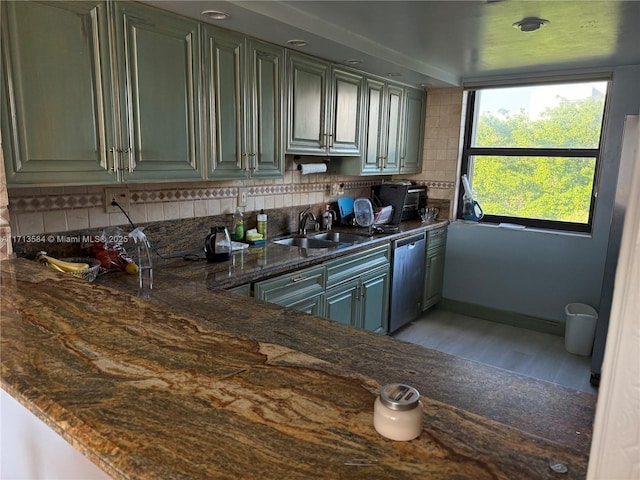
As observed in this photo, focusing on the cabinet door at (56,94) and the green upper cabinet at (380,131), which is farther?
the green upper cabinet at (380,131)

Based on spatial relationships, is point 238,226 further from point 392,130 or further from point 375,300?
Answer: point 392,130

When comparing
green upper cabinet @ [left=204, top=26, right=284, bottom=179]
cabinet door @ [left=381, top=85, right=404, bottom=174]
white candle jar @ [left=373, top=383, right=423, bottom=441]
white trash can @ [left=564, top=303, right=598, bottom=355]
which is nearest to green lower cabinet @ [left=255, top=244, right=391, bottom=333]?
green upper cabinet @ [left=204, top=26, right=284, bottom=179]

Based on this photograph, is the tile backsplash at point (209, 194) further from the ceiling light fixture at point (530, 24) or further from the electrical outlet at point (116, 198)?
the ceiling light fixture at point (530, 24)

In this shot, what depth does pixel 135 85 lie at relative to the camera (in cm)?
191

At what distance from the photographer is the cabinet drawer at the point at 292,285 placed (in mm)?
2303

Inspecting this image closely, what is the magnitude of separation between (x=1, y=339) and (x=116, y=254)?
1.14m

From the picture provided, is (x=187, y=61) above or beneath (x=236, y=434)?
above

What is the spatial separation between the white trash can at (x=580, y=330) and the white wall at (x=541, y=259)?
0.28 m

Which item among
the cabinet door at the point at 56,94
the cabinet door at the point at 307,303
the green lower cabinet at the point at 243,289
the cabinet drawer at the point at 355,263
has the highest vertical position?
the cabinet door at the point at 56,94

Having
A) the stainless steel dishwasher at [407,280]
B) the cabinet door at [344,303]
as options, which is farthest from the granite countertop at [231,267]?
the stainless steel dishwasher at [407,280]

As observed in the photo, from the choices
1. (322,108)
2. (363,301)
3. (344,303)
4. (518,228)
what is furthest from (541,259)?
(322,108)

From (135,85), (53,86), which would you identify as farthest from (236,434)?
(135,85)

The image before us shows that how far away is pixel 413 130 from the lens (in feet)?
13.7

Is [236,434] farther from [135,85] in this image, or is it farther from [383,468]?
[135,85]
